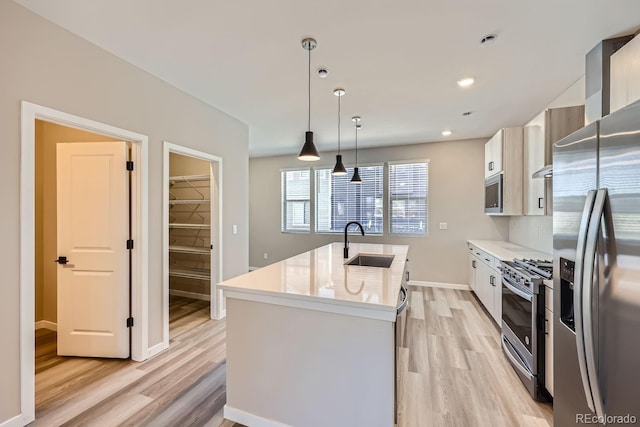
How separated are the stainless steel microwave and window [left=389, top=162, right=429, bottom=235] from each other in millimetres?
1151

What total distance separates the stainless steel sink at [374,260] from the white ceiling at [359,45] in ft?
6.00

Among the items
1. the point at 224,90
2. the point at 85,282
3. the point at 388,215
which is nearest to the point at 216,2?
the point at 224,90

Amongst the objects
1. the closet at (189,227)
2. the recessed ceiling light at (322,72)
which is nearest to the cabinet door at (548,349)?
the recessed ceiling light at (322,72)

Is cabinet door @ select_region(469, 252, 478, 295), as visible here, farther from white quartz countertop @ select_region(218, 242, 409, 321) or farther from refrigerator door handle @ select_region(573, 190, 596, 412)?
refrigerator door handle @ select_region(573, 190, 596, 412)

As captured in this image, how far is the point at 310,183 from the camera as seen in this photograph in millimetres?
6344

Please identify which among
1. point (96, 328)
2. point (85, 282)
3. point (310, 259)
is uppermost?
point (310, 259)

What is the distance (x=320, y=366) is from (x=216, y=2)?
92.3 inches

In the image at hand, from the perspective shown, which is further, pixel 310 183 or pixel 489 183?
pixel 310 183

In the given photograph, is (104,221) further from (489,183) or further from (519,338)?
(489,183)

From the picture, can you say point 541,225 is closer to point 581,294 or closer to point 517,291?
point 517,291

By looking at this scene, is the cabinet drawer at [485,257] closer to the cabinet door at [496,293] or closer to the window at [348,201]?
the cabinet door at [496,293]

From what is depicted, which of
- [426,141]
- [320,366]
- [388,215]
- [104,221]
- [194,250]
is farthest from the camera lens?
[388,215]

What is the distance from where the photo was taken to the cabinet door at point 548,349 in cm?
204

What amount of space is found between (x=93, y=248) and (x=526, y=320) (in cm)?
394
